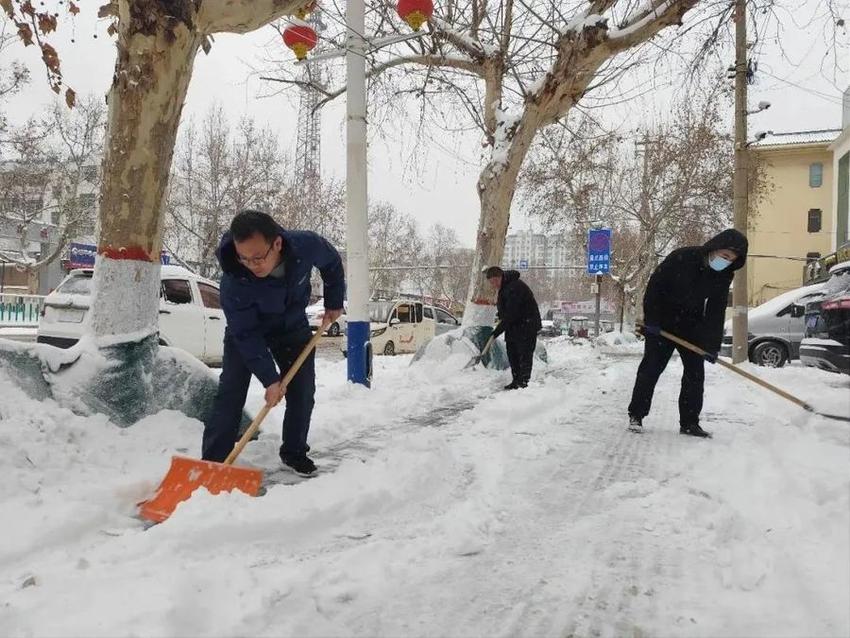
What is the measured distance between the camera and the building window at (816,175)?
36.7 meters

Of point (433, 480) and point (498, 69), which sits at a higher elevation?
point (498, 69)

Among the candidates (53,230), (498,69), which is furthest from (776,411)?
(53,230)

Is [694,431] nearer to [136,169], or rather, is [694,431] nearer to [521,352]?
[521,352]

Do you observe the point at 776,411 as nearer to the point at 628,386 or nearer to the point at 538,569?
the point at 628,386

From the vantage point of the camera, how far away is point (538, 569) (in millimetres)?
2258

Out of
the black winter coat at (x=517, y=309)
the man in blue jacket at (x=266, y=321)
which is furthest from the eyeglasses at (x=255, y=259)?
the black winter coat at (x=517, y=309)

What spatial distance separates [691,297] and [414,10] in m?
3.71

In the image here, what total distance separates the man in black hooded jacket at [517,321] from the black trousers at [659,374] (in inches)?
94.6

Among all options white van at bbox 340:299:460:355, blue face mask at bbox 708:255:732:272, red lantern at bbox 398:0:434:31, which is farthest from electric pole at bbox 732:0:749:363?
red lantern at bbox 398:0:434:31

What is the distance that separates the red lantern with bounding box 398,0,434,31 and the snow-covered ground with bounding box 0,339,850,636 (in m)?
4.05

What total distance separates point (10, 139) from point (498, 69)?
55.7 ft

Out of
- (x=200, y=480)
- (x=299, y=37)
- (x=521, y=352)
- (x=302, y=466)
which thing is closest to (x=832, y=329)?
(x=521, y=352)

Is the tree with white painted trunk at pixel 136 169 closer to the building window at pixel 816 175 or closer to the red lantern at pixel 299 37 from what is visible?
the red lantern at pixel 299 37

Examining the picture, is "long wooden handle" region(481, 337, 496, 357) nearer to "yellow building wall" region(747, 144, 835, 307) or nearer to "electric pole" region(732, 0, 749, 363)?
"electric pole" region(732, 0, 749, 363)
